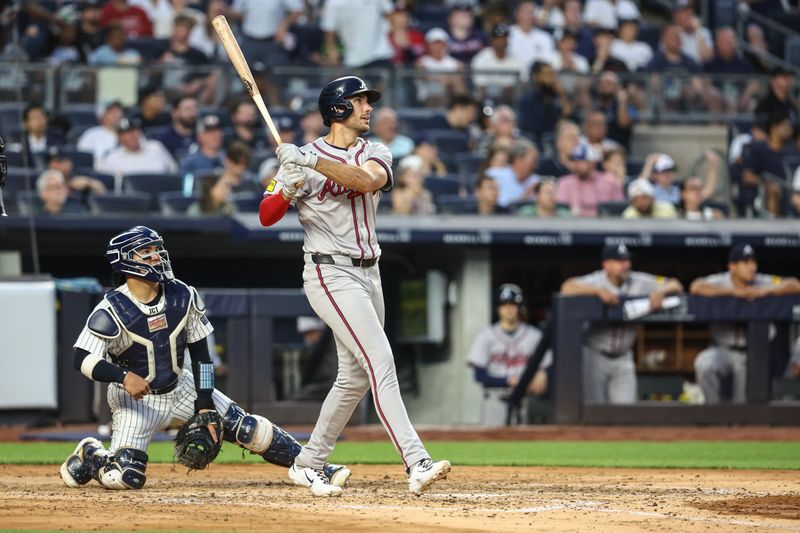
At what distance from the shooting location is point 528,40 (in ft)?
48.8

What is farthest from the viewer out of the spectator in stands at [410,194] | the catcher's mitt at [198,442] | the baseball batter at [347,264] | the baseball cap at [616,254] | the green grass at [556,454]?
the spectator in stands at [410,194]

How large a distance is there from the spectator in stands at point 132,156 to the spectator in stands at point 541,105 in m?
3.44

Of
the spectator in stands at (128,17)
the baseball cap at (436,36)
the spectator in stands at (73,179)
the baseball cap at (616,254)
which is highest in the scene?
the spectator in stands at (128,17)

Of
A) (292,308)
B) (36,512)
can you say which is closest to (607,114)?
(292,308)

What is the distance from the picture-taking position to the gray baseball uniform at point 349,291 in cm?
603

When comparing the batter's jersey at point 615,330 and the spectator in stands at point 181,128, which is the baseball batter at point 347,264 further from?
the spectator in stands at point 181,128

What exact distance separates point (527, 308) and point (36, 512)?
798 cm

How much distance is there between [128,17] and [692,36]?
19.9 ft

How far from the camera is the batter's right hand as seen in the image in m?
6.21

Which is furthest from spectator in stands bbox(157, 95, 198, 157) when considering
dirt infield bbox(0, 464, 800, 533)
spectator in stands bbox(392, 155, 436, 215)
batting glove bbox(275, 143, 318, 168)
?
batting glove bbox(275, 143, 318, 168)

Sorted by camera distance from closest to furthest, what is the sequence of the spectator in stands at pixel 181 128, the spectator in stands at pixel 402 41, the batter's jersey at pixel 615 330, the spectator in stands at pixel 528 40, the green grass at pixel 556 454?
the green grass at pixel 556 454, the batter's jersey at pixel 615 330, the spectator in stands at pixel 181 128, the spectator in stands at pixel 402 41, the spectator in stands at pixel 528 40

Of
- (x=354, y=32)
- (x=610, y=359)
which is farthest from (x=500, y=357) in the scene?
(x=354, y=32)

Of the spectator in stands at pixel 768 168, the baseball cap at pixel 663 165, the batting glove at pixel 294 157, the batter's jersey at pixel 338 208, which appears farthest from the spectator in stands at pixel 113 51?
the batting glove at pixel 294 157

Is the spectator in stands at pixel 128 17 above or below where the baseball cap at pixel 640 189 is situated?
above
